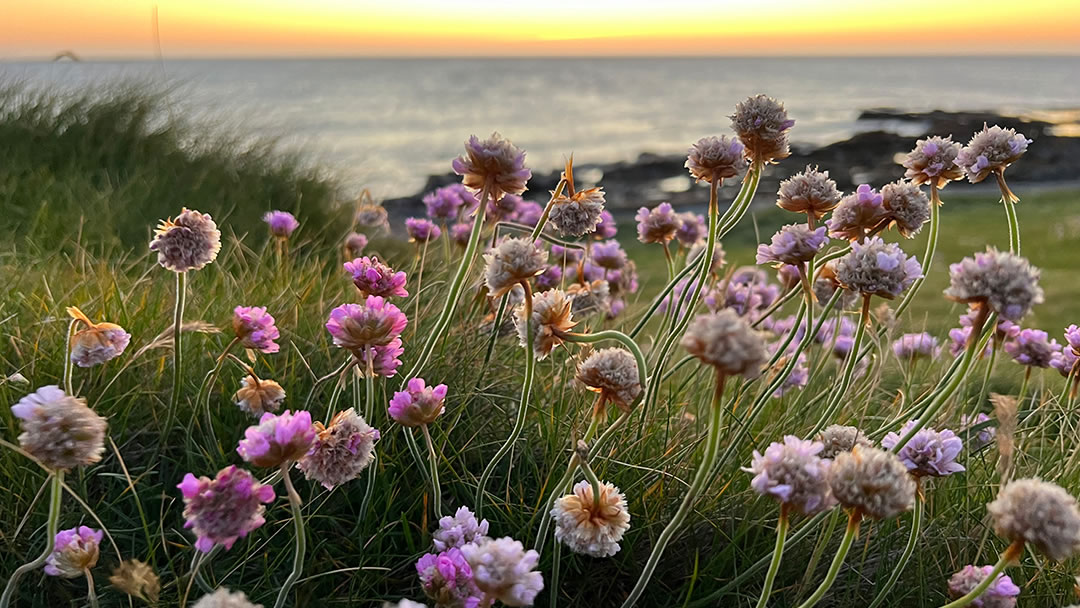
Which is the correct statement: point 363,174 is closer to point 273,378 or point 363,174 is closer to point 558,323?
point 273,378

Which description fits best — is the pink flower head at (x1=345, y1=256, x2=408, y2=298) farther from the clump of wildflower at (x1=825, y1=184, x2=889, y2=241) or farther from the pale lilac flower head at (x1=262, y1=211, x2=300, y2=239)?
the pale lilac flower head at (x1=262, y1=211, x2=300, y2=239)

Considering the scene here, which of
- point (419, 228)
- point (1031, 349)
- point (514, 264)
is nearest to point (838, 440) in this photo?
point (514, 264)

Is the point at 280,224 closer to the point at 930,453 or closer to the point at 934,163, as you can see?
the point at 934,163

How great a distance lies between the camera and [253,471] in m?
1.72

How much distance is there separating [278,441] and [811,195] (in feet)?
3.90

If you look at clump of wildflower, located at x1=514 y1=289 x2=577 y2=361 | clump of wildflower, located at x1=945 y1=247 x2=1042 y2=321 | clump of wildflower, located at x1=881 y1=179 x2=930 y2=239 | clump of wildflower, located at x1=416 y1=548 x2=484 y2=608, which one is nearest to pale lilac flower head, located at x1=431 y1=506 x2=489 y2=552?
clump of wildflower, located at x1=416 y1=548 x2=484 y2=608

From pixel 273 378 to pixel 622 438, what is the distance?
2.86ft

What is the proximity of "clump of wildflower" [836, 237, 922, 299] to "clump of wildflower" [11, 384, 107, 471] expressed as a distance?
113cm

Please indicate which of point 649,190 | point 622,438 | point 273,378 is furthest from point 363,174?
point 649,190

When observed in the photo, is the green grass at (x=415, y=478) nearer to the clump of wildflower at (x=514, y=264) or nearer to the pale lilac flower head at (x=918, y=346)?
the pale lilac flower head at (x=918, y=346)

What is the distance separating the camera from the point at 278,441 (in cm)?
94

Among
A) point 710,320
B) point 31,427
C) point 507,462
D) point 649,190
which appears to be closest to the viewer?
point 710,320

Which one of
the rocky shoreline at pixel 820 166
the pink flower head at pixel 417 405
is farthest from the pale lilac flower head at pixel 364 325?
the rocky shoreline at pixel 820 166

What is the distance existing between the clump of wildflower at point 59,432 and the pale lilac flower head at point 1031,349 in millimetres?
2128
